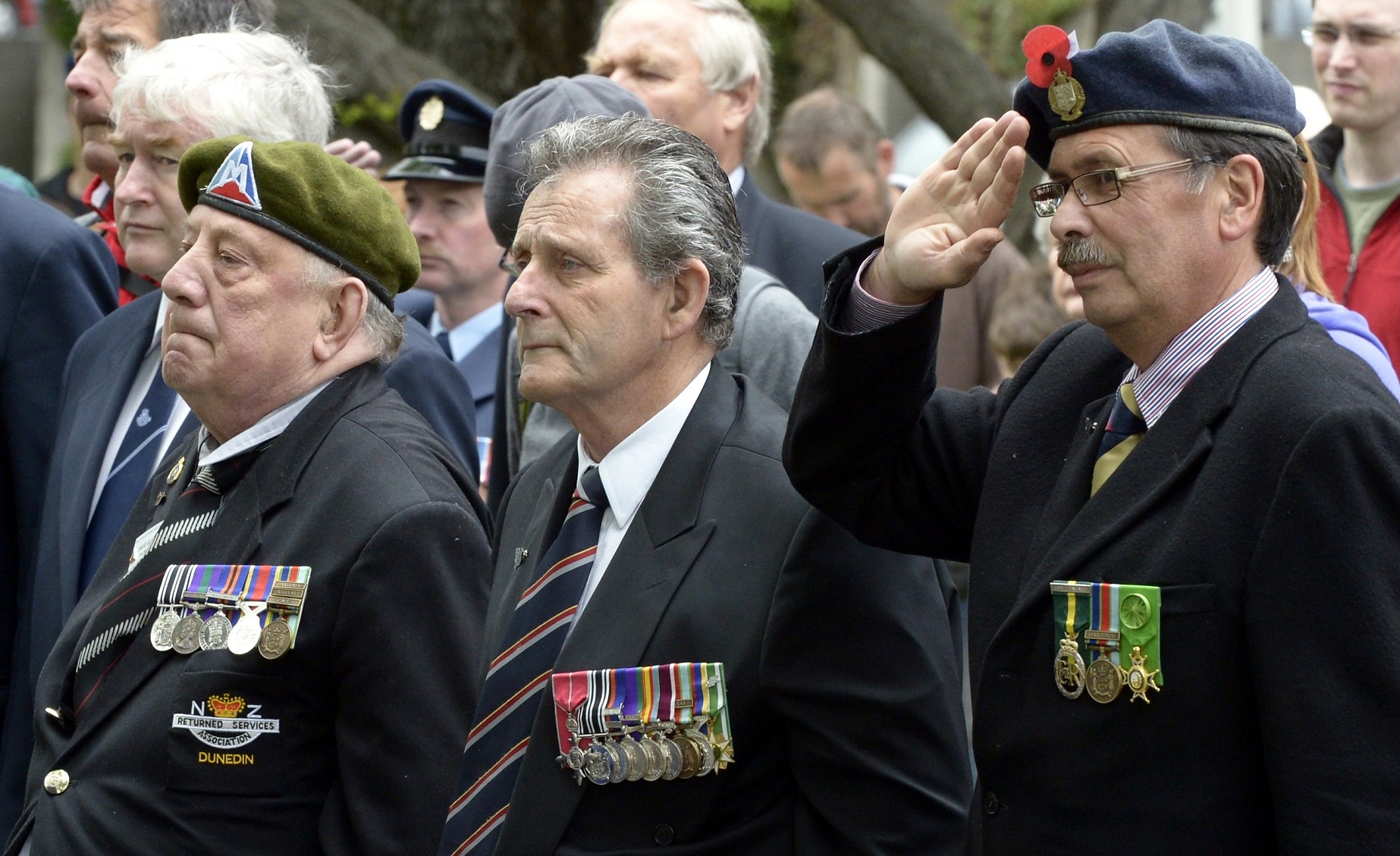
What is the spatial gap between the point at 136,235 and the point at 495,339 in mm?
1452

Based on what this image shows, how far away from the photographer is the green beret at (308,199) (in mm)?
3361

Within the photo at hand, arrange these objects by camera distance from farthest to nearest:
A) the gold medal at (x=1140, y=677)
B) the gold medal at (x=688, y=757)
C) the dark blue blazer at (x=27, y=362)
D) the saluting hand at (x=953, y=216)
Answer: the dark blue blazer at (x=27, y=362)
the gold medal at (x=688, y=757)
the saluting hand at (x=953, y=216)
the gold medal at (x=1140, y=677)

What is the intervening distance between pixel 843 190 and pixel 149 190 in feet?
12.4

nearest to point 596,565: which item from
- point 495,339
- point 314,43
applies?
point 495,339

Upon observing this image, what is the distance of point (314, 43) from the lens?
7.88 meters

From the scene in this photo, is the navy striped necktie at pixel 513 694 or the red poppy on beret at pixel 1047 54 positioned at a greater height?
the red poppy on beret at pixel 1047 54

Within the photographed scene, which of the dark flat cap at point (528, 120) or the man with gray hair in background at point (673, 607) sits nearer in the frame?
the man with gray hair in background at point (673, 607)

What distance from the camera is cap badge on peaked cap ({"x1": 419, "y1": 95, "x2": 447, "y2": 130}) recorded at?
546 cm

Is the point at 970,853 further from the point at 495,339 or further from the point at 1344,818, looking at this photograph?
the point at 495,339

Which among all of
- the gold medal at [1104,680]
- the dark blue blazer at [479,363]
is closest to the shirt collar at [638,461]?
the gold medal at [1104,680]

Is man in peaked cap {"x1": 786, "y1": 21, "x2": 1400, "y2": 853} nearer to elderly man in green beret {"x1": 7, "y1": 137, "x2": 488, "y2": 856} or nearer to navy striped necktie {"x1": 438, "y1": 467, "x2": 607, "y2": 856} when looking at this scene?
navy striped necktie {"x1": 438, "y1": 467, "x2": 607, "y2": 856}

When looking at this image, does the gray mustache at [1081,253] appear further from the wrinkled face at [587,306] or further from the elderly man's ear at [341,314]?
the elderly man's ear at [341,314]

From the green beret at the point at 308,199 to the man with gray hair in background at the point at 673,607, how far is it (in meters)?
0.40

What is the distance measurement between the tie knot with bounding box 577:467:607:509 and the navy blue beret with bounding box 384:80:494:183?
250cm
